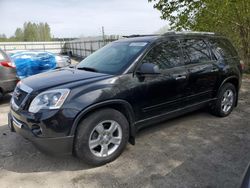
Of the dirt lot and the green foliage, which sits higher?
the green foliage

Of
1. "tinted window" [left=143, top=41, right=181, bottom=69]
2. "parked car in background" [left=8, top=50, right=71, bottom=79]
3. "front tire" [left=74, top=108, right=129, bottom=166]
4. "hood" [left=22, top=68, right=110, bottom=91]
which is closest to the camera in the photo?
"front tire" [left=74, top=108, right=129, bottom=166]

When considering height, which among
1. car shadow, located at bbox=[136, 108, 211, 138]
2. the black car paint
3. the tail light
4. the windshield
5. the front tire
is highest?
the windshield

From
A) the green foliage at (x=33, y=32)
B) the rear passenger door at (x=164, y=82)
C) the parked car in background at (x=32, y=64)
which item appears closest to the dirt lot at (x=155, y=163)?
the rear passenger door at (x=164, y=82)

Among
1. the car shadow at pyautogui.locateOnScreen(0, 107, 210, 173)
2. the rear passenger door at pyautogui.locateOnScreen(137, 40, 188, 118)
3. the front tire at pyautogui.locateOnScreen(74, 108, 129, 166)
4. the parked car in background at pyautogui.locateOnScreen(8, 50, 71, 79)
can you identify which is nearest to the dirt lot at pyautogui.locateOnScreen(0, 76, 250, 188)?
the car shadow at pyautogui.locateOnScreen(0, 107, 210, 173)

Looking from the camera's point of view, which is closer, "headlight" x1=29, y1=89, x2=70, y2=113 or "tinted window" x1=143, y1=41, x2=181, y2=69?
"headlight" x1=29, y1=89, x2=70, y2=113

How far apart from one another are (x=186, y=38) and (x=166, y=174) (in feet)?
7.67

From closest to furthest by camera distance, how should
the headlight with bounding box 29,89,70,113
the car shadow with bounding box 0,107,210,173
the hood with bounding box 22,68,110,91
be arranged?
the headlight with bounding box 29,89,70,113, the hood with bounding box 22,68,110,91, the car shadow with bounding box 0,107,210,173

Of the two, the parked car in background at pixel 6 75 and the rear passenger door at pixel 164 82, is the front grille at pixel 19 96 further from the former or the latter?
the parked car in background at pixel 6 75

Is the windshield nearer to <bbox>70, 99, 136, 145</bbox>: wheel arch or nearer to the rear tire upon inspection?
<bbox>70, 99, 136, 145</bbox>: wheel arch

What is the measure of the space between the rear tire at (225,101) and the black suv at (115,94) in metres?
0.16

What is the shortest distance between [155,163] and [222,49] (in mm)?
2817

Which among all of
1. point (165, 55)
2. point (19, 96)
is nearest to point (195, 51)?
point (165, 55)

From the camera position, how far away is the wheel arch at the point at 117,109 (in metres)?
2.65

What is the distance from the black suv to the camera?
8.59 ft
